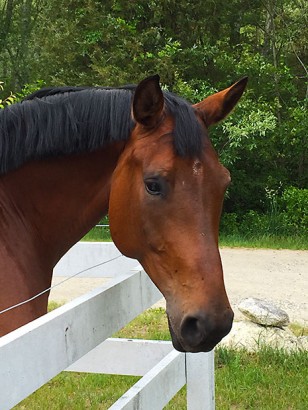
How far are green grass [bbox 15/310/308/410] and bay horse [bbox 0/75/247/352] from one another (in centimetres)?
193

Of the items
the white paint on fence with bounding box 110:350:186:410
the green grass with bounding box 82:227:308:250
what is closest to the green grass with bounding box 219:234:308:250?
the green grass with bounding box 82:227:308:250

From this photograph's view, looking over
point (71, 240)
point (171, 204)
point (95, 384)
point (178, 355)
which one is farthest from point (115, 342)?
point (95, 384)

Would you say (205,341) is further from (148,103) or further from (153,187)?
(148,103)

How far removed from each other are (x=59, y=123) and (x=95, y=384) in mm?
2545

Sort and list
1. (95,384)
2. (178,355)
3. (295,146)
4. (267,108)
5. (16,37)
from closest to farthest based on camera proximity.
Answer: (178,355)
(95,384)
(267,108)
(295,146)
(16,37)

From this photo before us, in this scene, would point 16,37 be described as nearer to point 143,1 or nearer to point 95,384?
point 143,1

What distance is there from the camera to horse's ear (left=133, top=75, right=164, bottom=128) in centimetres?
193

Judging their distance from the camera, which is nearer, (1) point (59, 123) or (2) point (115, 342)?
(1) point (59, 123)

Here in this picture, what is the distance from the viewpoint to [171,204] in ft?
6.19

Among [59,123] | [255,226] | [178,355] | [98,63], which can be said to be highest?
[98,63]

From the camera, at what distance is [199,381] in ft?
8.94

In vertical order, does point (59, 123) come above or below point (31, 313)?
above

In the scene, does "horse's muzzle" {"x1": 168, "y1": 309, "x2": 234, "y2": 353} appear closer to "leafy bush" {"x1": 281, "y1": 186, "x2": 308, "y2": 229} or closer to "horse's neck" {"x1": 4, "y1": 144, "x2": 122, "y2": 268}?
"horse's neck" {"x1": 4, "y1": 144, "x2": 122, "y2": 268}

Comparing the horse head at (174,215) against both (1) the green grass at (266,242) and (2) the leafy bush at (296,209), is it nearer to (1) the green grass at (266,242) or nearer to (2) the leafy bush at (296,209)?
(1) the green grass at (266,242)
